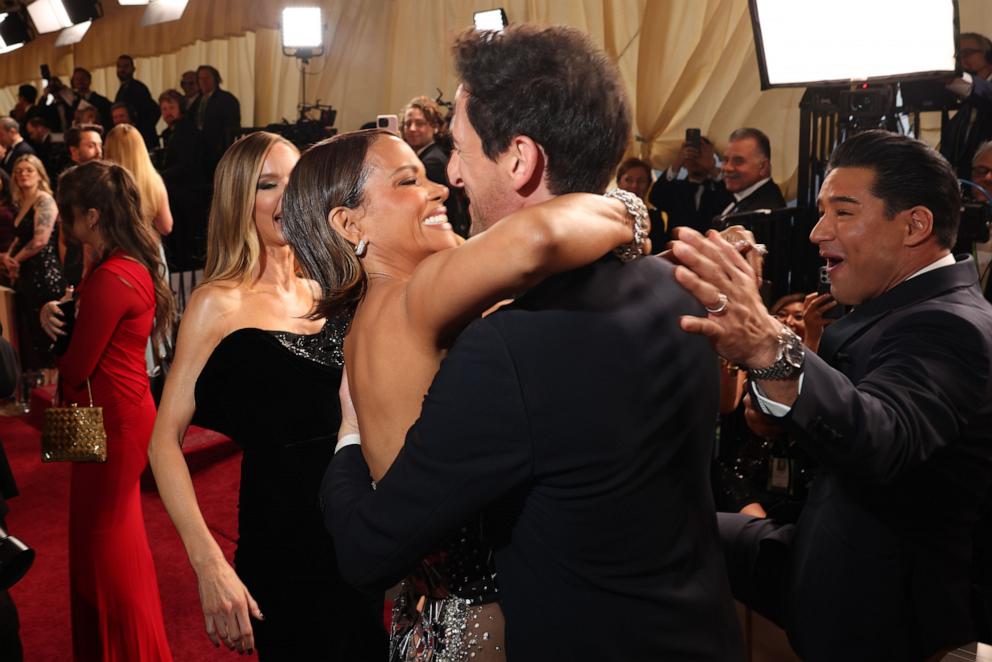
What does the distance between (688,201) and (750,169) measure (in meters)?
0.91

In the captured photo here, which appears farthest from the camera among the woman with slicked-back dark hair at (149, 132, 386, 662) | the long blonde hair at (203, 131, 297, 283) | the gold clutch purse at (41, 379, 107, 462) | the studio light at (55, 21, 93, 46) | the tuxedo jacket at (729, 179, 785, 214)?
the studio light at (55, 21, 93, 46)

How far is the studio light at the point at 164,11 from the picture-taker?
40.3ft

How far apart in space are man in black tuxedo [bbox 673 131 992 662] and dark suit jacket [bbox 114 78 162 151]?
10.7 metres

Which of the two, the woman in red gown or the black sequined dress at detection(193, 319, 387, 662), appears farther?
the woman in red gown

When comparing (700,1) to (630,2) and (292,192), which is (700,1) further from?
(292,192)

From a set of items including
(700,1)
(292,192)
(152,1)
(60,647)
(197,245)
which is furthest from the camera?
(152,1)

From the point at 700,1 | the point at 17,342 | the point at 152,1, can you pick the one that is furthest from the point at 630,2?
the point at 152,1

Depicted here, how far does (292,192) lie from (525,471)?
0.89 m

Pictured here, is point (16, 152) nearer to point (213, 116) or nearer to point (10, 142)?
point (10, 142)

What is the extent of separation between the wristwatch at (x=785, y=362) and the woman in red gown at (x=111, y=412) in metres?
2.05

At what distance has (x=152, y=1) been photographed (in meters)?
12.7

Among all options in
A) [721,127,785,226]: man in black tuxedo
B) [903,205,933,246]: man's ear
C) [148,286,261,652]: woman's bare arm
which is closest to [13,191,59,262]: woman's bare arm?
[721,127,785,226]: man in black tuxedo

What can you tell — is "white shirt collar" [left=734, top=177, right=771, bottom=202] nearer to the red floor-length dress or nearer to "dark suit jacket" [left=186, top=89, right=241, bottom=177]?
the red floor-length dress

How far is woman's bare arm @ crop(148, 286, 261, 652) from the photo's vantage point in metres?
1.89
